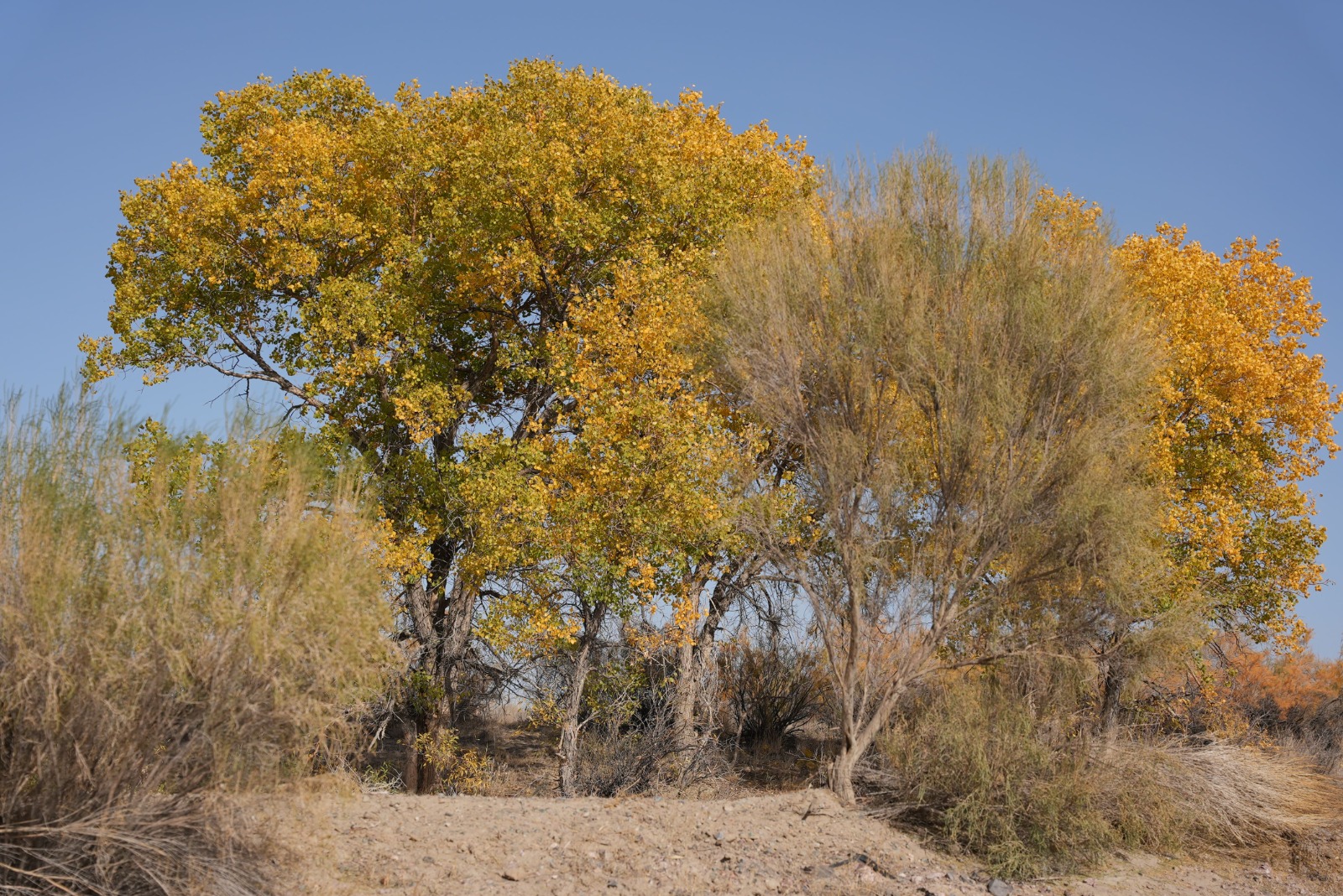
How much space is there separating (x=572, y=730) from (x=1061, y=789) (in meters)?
5.73

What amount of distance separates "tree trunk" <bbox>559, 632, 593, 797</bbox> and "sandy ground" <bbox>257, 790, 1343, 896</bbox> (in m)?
1.97

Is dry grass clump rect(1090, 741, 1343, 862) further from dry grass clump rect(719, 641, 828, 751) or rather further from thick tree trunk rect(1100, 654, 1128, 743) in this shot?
dry grass clump rect(719, 641, 828, 751)

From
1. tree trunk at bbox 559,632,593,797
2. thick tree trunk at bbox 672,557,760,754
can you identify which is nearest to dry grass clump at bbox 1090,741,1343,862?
thick tree trunk at bbox 672,557,760,754

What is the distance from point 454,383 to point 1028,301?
826cm

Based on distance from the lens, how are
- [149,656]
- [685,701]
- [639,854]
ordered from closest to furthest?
[149,656]
[639,854]
[685,701]

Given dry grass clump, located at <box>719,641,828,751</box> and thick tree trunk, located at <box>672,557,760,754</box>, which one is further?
dry grass clump, located at <box>719,641,828,751</box>

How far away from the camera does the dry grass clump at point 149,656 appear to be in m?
6.29

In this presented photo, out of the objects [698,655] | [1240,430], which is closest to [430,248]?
[698,655]

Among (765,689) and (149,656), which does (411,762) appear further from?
(149,656)

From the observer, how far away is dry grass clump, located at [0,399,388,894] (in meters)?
6.29

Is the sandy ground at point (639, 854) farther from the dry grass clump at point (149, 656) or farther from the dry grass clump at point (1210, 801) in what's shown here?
the dry grass clump at point (149, 656)

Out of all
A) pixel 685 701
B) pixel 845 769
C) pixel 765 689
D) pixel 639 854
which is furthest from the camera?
pixel 765 689

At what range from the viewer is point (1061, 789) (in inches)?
402

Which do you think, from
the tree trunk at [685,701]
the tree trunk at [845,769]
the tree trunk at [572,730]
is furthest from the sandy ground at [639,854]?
the tree trunk at [685,701]
